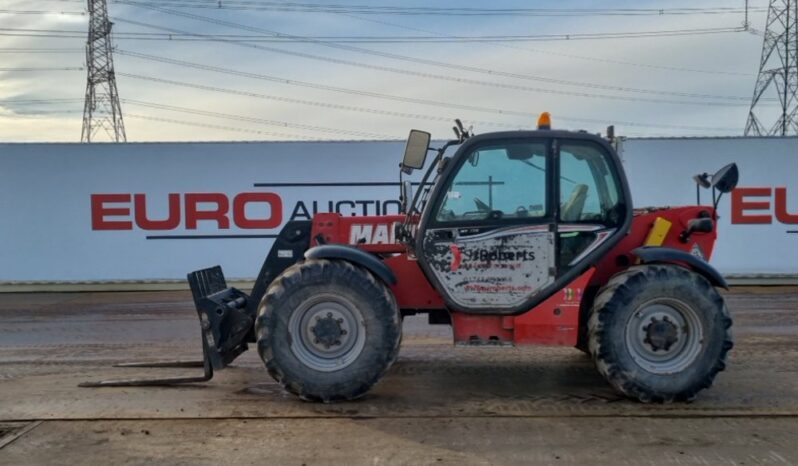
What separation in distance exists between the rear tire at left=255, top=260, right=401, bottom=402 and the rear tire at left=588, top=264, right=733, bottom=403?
162 centimetres

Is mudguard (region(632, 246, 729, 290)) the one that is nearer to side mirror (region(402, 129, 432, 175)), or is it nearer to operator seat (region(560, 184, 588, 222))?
operator seat (region(560, 184, 588, 222))

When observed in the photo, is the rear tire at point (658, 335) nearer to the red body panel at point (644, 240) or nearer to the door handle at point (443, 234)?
the red body panel at point (644, 240)

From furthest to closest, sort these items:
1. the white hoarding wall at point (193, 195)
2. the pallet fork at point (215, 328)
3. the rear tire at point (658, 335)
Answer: the white hoarding wall at point (193, 195) < the pallet fork at point (215, 328) < the rear tire at point (658, 335)

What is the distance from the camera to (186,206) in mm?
14453

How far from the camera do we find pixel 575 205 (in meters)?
5.50

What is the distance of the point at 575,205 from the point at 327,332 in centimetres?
223

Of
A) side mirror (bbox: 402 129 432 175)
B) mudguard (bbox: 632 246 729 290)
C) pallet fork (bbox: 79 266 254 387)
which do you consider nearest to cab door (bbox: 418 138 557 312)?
side mirror (bbox: 402 129 432 175)

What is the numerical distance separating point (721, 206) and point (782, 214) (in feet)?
4.16

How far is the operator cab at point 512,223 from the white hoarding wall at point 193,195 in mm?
8773

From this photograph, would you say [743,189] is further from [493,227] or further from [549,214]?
[493,227]

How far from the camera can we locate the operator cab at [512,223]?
5410 mm

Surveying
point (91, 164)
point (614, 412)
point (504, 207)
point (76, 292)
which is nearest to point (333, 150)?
point (91, 164)

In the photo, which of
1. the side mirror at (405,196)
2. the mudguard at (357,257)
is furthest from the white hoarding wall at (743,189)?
the mudguard at (357,257)

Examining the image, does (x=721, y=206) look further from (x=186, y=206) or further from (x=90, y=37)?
(x=90, y=37)
